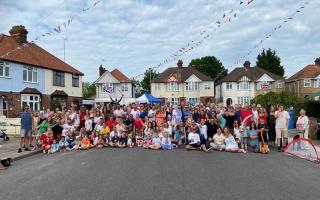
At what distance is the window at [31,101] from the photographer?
128 ft

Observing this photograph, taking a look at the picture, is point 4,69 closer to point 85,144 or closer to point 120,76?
point 85,144

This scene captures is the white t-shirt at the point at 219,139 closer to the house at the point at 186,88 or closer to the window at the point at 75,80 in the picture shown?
the window at the point at 75,80

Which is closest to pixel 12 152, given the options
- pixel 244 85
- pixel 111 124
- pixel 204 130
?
pixel 111 124

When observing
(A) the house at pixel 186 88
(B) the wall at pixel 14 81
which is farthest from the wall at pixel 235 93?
(B) the wall at pixel 14 81

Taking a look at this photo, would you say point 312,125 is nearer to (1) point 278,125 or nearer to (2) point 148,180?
(1) point 278,125

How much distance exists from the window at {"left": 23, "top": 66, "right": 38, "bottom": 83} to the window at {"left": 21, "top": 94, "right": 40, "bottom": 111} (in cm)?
165

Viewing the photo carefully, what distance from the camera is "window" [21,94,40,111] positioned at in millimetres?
39156

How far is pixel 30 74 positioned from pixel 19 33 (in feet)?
15.5

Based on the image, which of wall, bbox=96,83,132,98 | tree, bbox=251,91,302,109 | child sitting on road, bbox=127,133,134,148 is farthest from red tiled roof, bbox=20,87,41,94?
child sitting on road, bbox=127,133,134,148

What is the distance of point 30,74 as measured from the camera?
4066 centimetres

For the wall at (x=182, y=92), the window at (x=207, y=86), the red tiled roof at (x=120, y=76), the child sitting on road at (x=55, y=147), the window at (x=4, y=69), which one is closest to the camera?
the child sitting on road at (x=55, y=147)

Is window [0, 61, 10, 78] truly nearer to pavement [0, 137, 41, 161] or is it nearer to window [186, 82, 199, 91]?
pavement [0, 137, 41, 161]

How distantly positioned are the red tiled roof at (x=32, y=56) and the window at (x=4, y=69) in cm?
51

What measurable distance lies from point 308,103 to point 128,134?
719 inches
